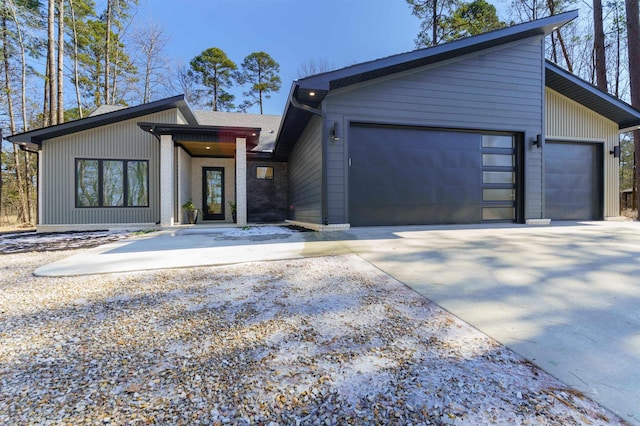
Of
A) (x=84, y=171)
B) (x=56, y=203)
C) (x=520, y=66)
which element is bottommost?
(x=56, y=203)

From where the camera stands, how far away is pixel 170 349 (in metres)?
1.42

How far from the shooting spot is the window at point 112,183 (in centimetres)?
771

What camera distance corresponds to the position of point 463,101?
6.19 meters

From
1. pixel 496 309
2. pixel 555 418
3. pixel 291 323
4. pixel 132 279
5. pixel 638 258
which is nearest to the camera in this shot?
Result: pixel 555 418

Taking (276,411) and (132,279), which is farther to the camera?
(132,279)

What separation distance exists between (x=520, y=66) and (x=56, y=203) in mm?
12139

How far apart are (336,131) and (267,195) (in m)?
5.89

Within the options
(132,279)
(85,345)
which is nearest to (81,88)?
(132,279)

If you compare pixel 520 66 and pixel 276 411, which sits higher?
pixel 520 66

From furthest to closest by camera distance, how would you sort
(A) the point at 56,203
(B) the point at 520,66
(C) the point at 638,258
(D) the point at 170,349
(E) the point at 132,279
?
(A) the point at 56,203 < (B) the point at 520,66 < (C) the point at 638,258 < (E) the point at 132,279 < (D) the point at 170,349

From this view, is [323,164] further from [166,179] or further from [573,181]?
[573,181]

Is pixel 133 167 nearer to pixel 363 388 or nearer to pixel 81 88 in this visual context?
pixel 363 388

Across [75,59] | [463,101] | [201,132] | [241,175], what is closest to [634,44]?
[463,101]


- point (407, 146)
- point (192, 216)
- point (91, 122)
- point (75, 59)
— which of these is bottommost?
point (192, 216)
